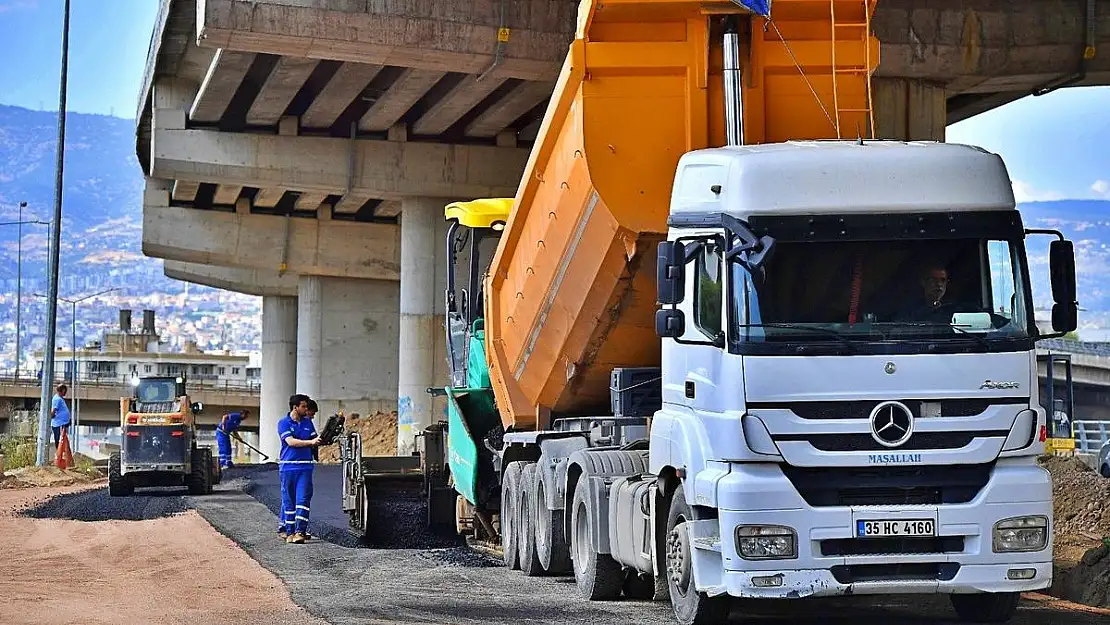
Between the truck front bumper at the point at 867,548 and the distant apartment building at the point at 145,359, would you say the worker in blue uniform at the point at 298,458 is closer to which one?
the truck front bumper at the point at 867,548

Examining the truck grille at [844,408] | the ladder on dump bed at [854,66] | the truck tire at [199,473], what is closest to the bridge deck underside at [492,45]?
the truck tire at [199,473]

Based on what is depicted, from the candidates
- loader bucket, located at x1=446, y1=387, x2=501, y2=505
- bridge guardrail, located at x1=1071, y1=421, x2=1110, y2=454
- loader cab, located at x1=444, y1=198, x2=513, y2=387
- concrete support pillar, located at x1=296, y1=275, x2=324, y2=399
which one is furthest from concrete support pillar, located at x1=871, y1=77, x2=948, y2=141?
concrete support pillar, located at x1=296, y1=275, x2=324, y2=399

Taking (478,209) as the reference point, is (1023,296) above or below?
below

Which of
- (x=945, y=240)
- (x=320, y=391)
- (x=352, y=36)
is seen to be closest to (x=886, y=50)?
(x=352, y=36)

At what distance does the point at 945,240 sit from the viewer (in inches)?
349

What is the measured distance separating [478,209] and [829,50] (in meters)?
4.96

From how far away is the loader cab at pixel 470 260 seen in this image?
14.9 meters

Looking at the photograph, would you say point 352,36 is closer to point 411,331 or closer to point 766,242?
point 411,331

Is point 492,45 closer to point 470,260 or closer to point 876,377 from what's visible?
point 470,260

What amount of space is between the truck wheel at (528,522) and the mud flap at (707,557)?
4217mm

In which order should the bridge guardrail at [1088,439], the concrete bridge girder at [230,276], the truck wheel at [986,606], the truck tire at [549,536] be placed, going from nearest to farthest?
the truck wheel at [986,606]
the truck tire at [549,536]
the bridge guardrail at [1088,439]
the concrete bridge girder at [230,276]

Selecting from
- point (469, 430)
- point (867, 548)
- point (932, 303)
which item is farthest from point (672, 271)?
point (469, 430)

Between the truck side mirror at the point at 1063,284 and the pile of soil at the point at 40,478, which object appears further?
the pile of soil at the point at 40,478

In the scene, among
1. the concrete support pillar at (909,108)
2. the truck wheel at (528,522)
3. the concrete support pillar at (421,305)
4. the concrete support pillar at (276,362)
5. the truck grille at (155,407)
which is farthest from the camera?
the concrete support pillar at (276,362)
